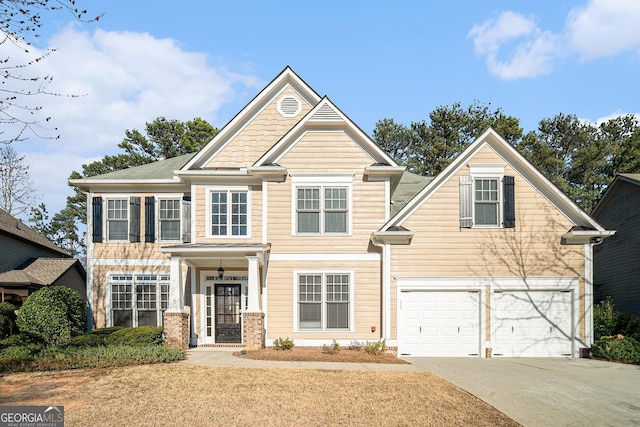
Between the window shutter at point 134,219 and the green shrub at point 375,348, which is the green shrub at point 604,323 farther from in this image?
the window shutter at point 134,219

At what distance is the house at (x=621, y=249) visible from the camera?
2027 centimetres

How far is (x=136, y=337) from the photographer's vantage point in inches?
616

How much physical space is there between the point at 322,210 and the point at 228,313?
510 cm

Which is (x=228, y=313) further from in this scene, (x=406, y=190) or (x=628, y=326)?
(x=628, y=326)

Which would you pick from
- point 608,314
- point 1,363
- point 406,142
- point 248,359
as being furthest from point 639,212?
point 406,142

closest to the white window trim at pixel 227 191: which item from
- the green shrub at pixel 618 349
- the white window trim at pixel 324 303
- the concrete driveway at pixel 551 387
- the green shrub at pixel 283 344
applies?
the white window trim at pixel 324 303

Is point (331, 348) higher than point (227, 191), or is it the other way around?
point (227, 191)

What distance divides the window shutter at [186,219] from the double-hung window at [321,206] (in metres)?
3.80

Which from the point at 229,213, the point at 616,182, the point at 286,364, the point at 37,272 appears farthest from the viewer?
the point at 616,182

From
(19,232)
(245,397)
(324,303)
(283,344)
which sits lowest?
(283,344)

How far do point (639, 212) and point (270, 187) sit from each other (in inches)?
569

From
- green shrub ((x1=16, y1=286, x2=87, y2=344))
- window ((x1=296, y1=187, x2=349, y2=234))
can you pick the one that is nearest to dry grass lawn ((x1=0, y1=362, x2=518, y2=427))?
green shrub ((x1=16, y1=286, x2=87, y2=344))

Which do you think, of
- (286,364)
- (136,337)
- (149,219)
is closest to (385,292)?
(286,364)

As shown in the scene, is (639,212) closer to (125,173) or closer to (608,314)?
(608,314)
